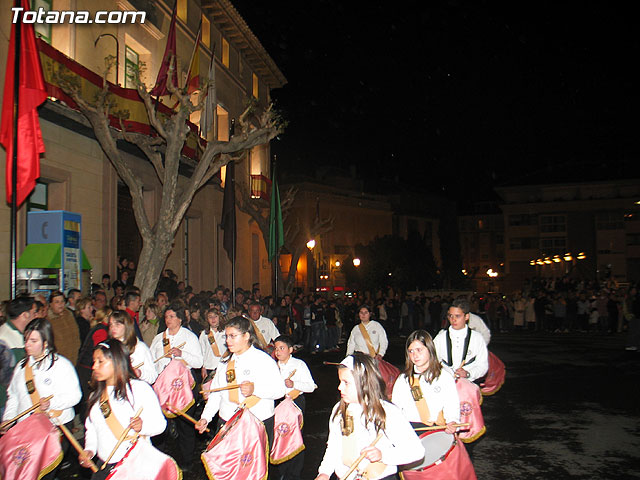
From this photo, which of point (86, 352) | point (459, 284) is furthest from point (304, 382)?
point (459, 284)

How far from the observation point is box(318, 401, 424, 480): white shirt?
13.5 ft

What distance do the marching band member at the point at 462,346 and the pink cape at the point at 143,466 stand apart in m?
3.71

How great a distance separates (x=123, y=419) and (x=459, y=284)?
5945 cm

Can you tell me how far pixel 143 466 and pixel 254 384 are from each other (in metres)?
1.54

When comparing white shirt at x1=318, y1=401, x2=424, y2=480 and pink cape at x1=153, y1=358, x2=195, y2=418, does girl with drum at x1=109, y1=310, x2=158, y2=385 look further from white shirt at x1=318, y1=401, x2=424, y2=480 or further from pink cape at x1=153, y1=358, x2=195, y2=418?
white shirt at x1=318, y1=401, x2=424, y2=480

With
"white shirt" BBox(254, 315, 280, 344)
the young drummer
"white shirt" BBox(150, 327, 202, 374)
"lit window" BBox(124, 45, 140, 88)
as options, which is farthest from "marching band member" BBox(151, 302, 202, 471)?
"lit window" BBox(124, 45, 140, 88)

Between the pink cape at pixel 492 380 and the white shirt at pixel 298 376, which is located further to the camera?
the pink cape at pixel 492 380

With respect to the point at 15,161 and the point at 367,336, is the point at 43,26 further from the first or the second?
the point at 367,336

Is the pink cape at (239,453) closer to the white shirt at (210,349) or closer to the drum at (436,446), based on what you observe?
the drum at (436,446)

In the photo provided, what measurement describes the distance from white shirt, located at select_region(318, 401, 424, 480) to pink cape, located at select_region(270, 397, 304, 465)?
2.42 meters

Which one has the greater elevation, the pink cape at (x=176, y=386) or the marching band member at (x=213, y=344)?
the marching band member at (x=213, y=344)

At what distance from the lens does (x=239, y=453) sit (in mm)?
5531

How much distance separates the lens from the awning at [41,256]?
1192 cm

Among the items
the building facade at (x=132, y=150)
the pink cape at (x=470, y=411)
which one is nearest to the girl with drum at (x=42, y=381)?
the pink cape at (x=470, y=411)
